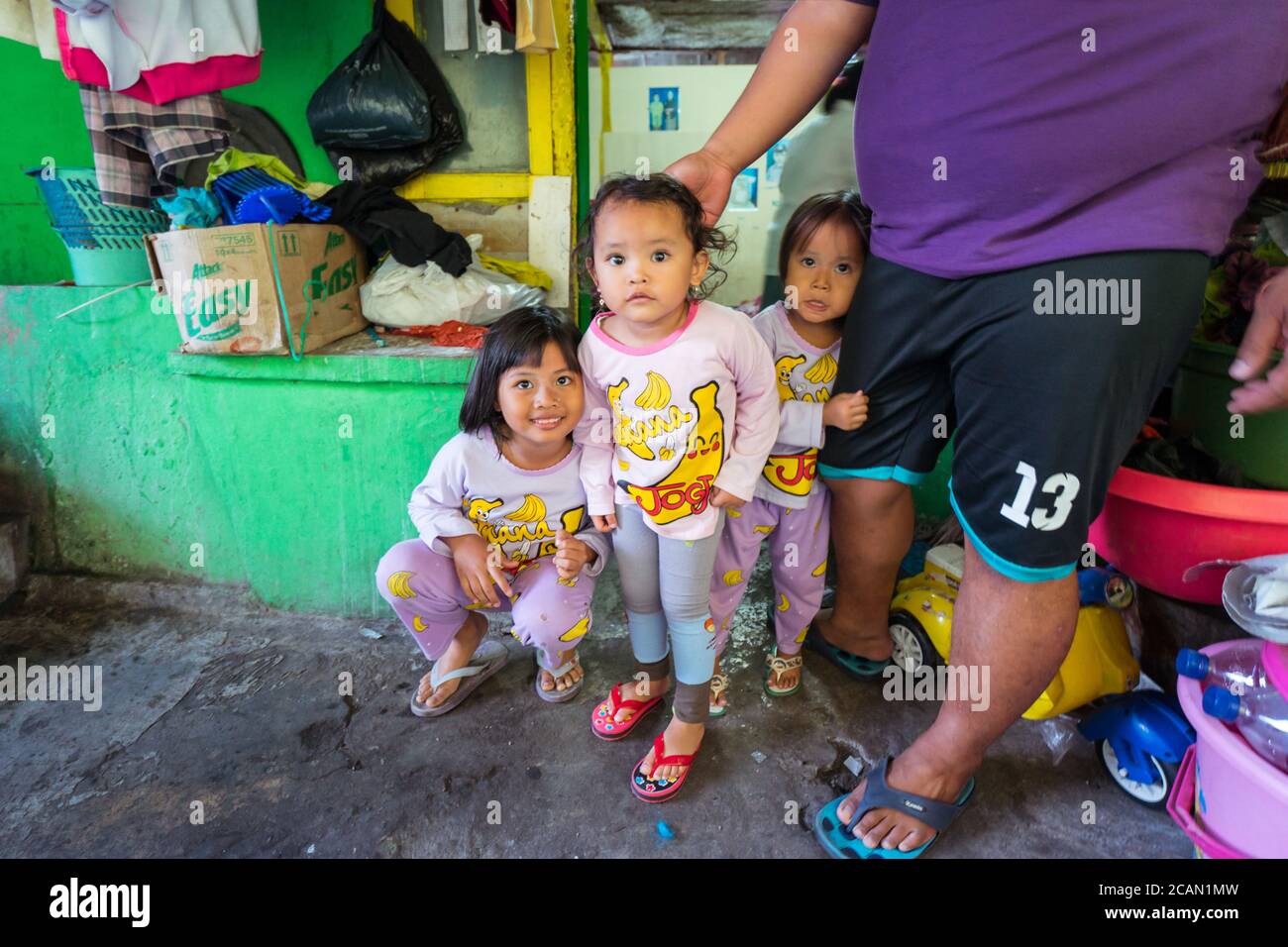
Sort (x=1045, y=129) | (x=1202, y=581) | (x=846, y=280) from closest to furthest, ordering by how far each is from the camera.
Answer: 1. (x=1045, y=129)
2. (x=1202, y=581)
3. (x=846, y=280)

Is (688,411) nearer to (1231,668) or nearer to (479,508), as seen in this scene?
(479,508)

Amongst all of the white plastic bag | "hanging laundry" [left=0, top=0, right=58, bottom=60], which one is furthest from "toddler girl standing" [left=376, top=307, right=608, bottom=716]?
"hanging laundry" [left=0, top=0, right=58, bottom=60]

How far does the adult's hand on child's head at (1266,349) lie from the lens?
3.84ft

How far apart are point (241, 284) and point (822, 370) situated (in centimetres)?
166

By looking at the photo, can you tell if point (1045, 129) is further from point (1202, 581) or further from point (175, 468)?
point (175, 468)

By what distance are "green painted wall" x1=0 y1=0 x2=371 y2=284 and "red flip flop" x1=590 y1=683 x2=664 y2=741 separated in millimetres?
2372

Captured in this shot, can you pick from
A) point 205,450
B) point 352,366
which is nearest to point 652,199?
point 352,366

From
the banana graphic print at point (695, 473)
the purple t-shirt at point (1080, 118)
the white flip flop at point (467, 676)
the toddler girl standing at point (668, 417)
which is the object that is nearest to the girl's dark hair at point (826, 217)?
the toddler girl standing at point (668, 417)

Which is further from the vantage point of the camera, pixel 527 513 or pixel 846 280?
pixel 527 513

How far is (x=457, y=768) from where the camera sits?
173cm

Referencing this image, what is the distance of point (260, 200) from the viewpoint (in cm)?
215

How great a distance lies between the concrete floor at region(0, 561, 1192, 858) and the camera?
1540 mm
